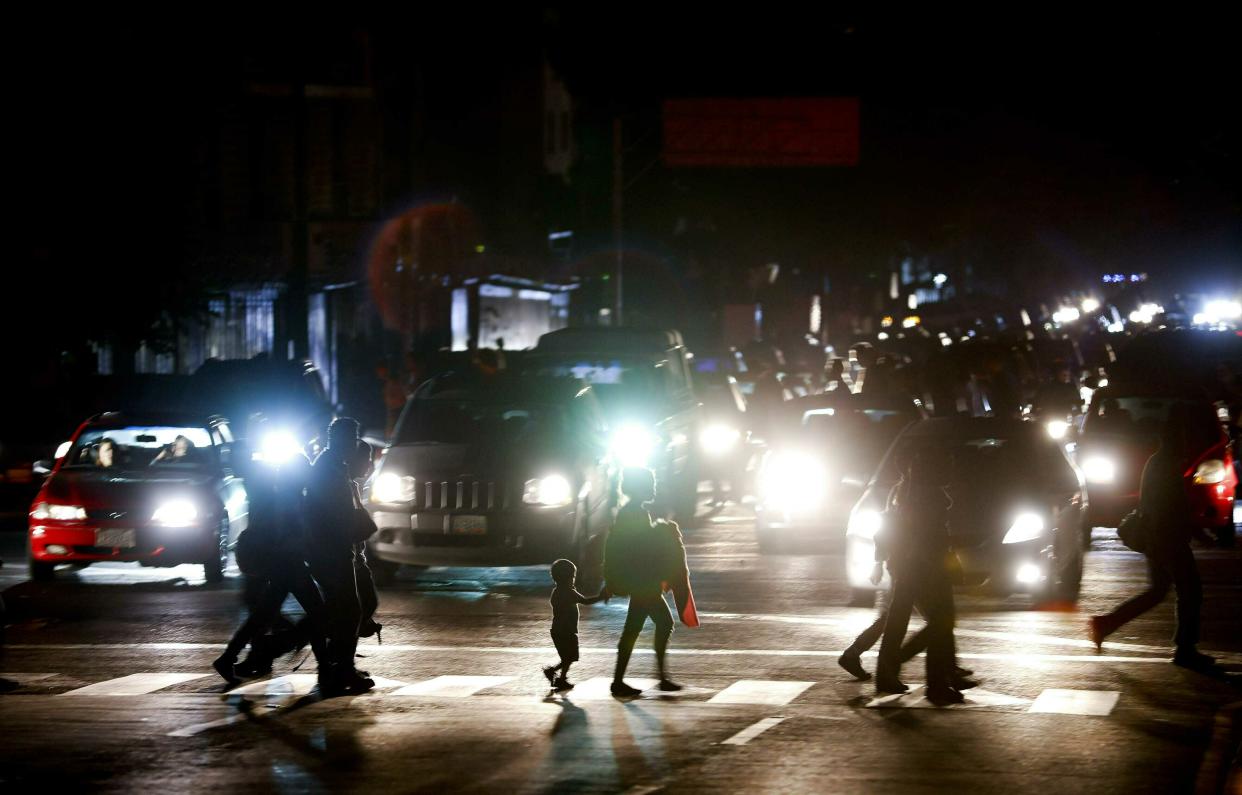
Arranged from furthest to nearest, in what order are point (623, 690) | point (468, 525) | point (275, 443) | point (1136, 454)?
point (275, 443) → point (1136, 454) → point (468, 525) → point (623, 690)

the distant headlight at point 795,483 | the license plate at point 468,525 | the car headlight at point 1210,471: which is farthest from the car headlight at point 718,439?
the license plate at point 468,525

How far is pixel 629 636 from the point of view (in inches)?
458

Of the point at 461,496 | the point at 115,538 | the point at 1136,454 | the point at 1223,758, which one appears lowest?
the point at 1223,758

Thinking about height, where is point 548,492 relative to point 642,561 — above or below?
above

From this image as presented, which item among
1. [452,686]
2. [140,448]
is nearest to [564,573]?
[452,686]

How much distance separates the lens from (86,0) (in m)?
29.7

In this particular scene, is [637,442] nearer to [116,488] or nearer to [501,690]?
[116,488]

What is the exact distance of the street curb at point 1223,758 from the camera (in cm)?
861

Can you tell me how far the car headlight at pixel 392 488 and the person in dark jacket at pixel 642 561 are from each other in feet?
18.7

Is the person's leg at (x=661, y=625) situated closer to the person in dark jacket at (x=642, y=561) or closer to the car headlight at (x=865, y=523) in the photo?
the person in dark jacket at (x=642, y=561)

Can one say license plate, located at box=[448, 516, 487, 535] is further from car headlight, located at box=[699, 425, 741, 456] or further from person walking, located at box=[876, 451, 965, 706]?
car headlight, located at box=[699, 425, 741, 456]

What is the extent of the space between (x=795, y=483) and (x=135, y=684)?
8879 mm

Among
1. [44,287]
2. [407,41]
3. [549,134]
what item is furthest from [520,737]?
[549,134]

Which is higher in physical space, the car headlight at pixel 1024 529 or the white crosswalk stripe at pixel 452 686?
the car headlight at pixel 1024 529
